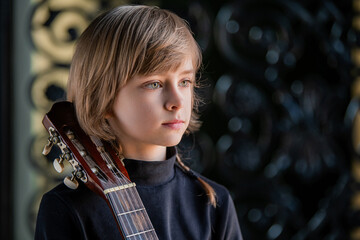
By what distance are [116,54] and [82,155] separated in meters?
0.14

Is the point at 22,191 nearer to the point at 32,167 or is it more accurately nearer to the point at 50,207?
the point at 32,167

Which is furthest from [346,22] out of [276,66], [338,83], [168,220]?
[168,220]

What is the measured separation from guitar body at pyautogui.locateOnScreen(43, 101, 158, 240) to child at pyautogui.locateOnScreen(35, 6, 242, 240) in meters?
0.02

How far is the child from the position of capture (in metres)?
0.66

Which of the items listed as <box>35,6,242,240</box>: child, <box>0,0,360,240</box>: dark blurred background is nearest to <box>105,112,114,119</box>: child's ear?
<box>35,6,242,240</box>: child

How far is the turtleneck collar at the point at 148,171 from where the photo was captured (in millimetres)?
706

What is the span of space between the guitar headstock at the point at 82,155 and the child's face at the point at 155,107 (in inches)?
1.9

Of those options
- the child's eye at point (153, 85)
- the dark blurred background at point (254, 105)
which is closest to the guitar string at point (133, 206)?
the child's eye at point (153, 85)

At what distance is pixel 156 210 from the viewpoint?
0.71 m

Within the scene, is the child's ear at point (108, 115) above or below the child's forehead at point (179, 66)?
below

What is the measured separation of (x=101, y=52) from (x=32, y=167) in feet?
2.73
